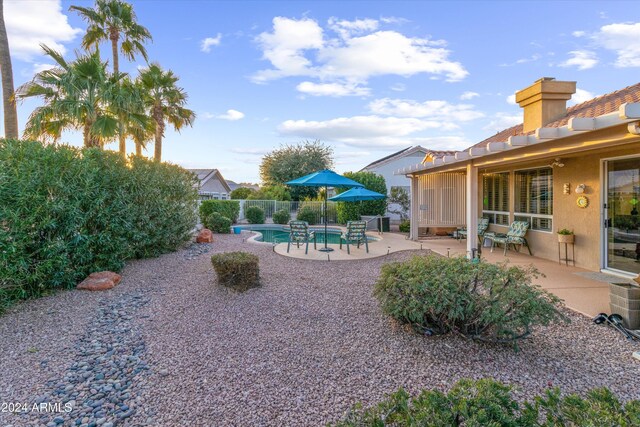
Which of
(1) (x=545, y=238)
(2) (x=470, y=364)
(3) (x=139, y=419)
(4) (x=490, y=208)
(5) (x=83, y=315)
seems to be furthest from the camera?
(4) (x=490, y=208)

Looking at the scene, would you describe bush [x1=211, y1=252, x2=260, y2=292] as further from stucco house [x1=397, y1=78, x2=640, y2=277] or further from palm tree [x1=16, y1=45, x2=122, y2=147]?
palm tree [x1=16, y1=45, x2=122, y2=147]

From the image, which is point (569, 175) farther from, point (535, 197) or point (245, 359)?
point (245, 359)

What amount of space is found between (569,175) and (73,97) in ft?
40.1

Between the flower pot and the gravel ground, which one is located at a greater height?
the flower pot

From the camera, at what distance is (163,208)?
340 inches

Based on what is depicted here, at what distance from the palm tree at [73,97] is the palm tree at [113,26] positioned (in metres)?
4.33

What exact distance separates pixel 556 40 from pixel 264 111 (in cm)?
1033

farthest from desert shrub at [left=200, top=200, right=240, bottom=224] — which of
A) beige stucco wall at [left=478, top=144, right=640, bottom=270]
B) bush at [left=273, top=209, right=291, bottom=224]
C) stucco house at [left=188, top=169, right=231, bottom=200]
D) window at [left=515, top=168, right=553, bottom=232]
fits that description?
beige stucco wall at [left=478, top=144, right=640, bottom=270]

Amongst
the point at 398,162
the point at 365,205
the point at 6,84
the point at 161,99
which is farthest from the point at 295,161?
the point at 6,84

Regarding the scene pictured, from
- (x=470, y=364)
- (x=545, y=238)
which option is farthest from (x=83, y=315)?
(x=545, y=238)

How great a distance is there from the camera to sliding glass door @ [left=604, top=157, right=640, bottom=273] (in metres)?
6.13

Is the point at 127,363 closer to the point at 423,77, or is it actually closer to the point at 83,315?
the point at 83,315

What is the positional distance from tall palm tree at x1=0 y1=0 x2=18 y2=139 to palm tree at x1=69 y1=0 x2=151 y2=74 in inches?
186

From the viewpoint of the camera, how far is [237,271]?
568cm
